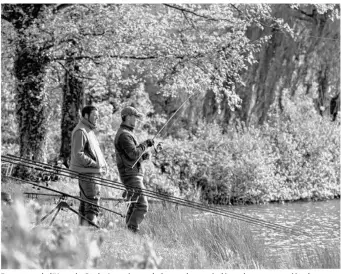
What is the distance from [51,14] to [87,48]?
92 centimetres

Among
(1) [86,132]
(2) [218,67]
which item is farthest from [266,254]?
(2) [218,67]

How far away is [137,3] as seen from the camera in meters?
13.4

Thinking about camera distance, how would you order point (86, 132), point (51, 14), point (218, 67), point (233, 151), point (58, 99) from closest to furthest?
point (86, 132) < point (51, 14) < point (218, 67) < point (58, 99) < point (233, 151)

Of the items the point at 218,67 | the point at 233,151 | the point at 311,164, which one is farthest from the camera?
the point at 311,164

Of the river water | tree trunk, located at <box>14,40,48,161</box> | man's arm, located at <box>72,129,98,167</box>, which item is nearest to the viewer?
man's arm, located at <box>72,129,98,167</box>

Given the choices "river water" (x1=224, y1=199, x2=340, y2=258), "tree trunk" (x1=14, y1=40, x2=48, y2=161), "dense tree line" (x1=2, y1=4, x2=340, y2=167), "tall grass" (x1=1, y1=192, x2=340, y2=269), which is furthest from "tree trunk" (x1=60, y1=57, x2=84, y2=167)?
"river water" (x1=224, y1=199, x2=340, y2=258)

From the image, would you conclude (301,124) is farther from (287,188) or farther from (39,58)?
(39,58)

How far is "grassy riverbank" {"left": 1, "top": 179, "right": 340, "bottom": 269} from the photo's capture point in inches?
124

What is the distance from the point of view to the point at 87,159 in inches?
303

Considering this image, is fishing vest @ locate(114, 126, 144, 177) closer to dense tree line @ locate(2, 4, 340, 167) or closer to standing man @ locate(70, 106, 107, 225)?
standing man @ locate(70, 106, 107, 225)

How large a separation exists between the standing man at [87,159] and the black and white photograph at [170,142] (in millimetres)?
17

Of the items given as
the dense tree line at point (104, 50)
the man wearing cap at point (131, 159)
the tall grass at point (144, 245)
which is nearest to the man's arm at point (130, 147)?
the man wearing cap at point (131, 159)

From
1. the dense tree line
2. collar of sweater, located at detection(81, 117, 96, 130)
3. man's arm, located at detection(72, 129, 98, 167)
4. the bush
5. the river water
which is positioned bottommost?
the river water

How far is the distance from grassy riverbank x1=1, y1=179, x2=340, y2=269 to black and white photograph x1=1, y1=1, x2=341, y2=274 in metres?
0.02
